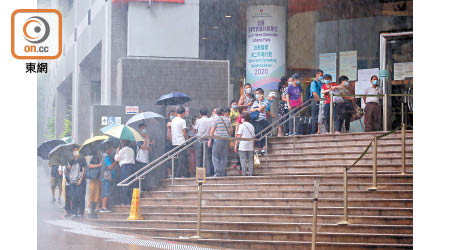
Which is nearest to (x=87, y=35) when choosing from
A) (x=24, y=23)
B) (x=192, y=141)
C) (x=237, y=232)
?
(x=192, y=141)

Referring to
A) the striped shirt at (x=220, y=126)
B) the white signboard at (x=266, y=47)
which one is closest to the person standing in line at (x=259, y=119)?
the striped shirt at (x=220, y=126)

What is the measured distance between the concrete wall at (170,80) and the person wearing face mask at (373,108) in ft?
15.1

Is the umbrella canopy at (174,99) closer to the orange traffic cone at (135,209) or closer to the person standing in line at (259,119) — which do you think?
the person standing in line at (259,119)

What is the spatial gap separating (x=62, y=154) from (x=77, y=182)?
96cm

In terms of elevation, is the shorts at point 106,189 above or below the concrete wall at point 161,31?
below

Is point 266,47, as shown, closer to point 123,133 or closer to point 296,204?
point 123,133

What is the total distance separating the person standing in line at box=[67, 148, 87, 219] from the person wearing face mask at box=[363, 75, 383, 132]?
684cm

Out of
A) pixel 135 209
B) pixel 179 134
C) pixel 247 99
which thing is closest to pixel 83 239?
pixel 135 209

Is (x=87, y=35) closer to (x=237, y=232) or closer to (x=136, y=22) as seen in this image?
(x=136, y=22)

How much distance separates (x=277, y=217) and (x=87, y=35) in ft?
55.1

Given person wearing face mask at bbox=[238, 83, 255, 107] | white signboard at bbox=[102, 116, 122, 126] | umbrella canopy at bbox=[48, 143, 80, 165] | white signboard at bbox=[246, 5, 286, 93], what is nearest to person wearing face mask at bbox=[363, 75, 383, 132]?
person wearing face mask at bbox=[238, 83, 255, 107]

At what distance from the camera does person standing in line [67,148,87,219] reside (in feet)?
59.3

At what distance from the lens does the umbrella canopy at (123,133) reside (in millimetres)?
17203

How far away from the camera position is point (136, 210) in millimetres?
16156
